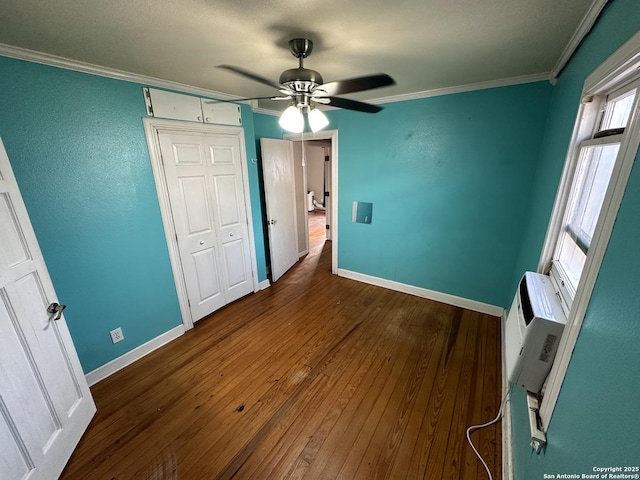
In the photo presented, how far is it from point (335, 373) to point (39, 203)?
7.91 ft

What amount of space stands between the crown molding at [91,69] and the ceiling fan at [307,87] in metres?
1.12

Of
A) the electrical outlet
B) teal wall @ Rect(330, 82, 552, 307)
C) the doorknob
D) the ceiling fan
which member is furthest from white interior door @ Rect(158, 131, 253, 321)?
teal wall @ Rect(330, 82, 552, 307)

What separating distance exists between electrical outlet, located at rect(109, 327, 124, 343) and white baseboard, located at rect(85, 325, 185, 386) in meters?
0.16

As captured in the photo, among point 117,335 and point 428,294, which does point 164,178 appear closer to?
point 117,335

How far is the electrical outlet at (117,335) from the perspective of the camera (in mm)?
2107

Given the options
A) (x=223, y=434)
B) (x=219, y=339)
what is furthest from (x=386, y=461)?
(x=219, y=339)

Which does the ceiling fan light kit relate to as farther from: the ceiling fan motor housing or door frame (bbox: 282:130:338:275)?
door frame (bbox: 282:130:338:275)

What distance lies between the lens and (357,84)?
4.46 ft

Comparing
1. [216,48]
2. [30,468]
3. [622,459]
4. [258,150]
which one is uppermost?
[216,48]

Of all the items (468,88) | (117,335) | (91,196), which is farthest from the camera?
(468,88)

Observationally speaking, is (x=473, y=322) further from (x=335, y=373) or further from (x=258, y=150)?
(x=258, y=150)

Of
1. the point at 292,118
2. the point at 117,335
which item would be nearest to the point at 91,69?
the point at 292,118

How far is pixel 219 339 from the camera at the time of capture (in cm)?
251

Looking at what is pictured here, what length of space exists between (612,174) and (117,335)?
3113 millimetres
